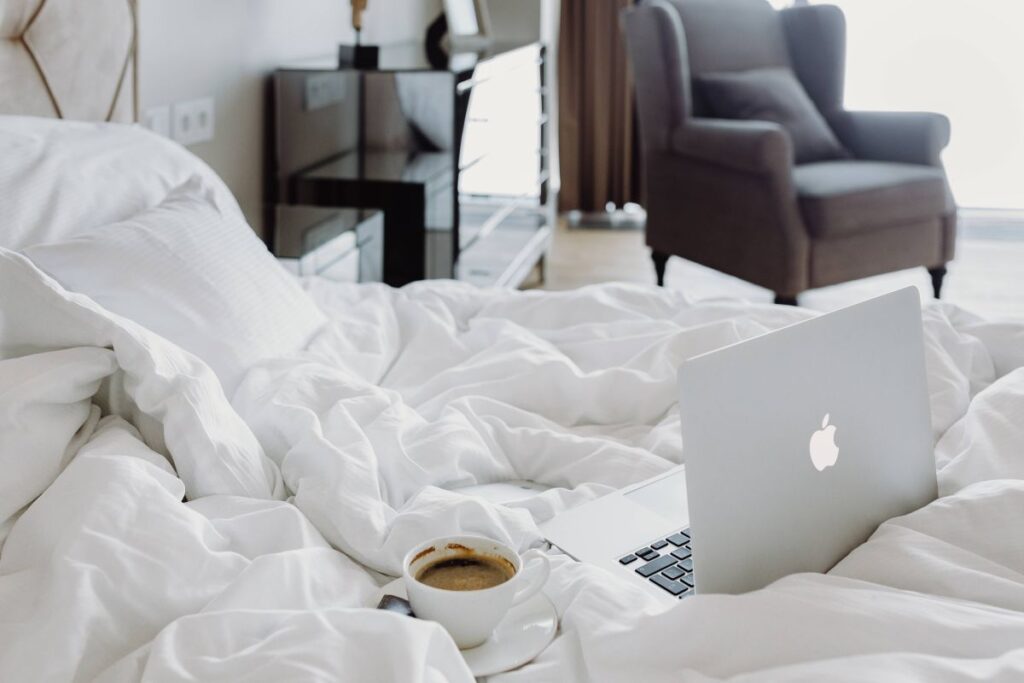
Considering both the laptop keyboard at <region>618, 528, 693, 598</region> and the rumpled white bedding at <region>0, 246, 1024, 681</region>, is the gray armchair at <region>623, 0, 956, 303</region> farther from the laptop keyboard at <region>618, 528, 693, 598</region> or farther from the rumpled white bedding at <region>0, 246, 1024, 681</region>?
the laptop keyboard at <region>618, 528, 693, 598</region>

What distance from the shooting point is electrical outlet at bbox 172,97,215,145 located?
99.3 inches

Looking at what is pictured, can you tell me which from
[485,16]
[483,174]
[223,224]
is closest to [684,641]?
[223,224]

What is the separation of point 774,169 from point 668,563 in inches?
97.9

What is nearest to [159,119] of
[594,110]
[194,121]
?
[194,121]

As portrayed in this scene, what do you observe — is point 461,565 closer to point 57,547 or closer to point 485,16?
point 57,547

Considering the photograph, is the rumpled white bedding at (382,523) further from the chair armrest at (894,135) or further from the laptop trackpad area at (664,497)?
the chair armrest at (894,135)

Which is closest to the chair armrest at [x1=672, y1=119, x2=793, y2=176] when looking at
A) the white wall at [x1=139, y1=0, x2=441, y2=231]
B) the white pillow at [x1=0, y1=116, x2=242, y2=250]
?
the white wall at [x1=139, y1=0, x2=441, y2=231]

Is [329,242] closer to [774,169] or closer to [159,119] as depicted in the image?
[159,119]

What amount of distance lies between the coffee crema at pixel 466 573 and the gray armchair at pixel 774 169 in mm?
2642

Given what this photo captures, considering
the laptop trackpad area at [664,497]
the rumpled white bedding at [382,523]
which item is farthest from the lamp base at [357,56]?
the laptop trackpad area at [664,497]

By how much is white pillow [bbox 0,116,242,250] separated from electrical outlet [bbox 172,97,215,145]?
605mm

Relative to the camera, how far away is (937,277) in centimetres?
382

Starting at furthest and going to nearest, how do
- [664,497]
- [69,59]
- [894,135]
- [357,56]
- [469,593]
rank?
[894,135], [357,56], [69,59], [664,497], [469,593]

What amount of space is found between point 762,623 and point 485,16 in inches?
143
